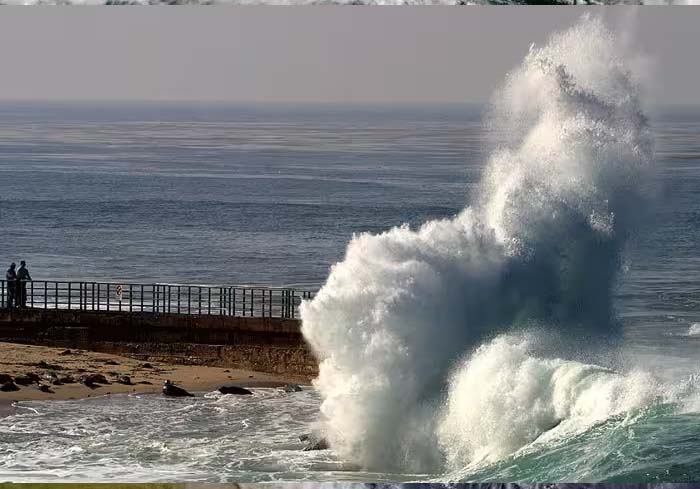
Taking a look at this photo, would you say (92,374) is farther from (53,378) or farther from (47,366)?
(47,366)

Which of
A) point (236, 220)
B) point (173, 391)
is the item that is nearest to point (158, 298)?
point (173, 391)

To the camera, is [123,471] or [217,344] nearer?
[123,471]

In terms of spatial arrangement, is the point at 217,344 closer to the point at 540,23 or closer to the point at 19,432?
the point at 19,432

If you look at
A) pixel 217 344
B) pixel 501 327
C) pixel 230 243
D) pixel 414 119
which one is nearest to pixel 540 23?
pixel 414 119

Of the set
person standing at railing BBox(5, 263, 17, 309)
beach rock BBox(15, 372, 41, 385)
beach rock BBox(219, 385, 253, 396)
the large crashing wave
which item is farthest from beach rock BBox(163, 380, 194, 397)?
person standing at railing BBox(5, 263, 17, 309)

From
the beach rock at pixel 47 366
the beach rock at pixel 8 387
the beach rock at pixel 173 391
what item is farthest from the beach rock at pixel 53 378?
the beach rock at pixel 173 391
